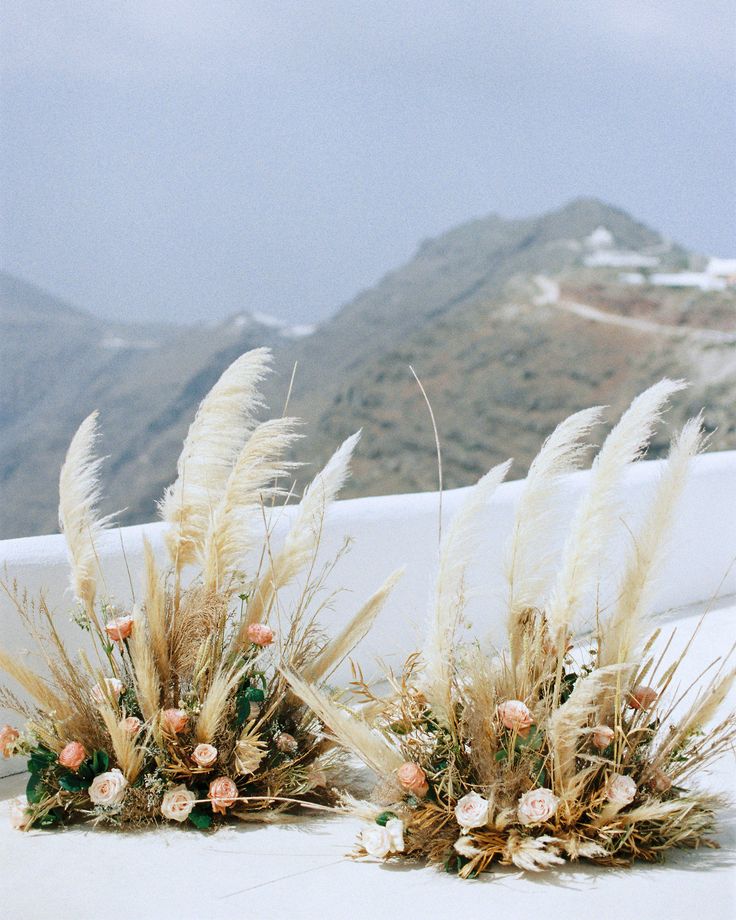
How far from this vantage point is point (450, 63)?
1802 inches

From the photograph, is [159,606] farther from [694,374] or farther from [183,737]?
[694,374]

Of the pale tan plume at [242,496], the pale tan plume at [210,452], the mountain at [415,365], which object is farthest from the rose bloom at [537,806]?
the mountain at [415,365]

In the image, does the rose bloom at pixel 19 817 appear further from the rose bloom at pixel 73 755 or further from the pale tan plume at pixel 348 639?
the pale tan plume at pixel 348 639

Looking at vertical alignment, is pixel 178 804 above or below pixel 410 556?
below

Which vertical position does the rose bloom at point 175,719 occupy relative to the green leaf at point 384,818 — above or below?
A: above

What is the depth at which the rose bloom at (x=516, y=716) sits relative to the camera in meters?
1.75

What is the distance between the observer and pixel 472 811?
174 cm

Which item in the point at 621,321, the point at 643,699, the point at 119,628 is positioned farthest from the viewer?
the point at 621,321

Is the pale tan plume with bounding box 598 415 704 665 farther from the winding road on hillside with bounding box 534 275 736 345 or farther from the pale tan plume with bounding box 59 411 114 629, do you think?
the winding road on hillside with bounding box 534 275 736 345

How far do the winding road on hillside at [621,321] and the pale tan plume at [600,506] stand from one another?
3664 cm

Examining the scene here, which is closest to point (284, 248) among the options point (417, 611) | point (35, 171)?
point (35, 171)

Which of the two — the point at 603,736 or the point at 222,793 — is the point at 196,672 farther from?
the point at 603,736

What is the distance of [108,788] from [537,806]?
0.88 m

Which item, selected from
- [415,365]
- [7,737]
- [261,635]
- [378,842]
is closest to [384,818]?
[378,842]
